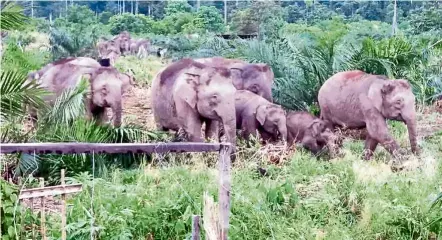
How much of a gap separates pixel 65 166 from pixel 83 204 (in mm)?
1545

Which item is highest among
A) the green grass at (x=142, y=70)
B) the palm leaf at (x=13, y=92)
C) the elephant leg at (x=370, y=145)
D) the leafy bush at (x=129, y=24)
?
the palm leaf at (x=13, y=92)

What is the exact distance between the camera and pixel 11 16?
6184 millimetres

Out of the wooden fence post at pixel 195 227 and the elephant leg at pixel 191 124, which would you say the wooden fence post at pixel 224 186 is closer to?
the wooden fence post at pixel 195 227

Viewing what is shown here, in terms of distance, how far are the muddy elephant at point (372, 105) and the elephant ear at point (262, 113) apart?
1.19 meters

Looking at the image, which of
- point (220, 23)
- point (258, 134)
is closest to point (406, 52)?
point (258, 134)

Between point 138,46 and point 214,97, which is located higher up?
point 214,97

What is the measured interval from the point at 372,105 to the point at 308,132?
87cm

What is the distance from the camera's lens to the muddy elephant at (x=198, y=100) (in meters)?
10.0

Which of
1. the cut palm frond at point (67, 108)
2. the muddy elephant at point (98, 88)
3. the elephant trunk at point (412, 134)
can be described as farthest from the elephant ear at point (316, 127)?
the cut palm frond at point (67, 108)

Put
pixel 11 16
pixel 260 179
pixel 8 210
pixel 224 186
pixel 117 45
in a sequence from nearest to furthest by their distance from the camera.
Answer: pixel 224 186 < pixel 8 210 < pixel 11 16 < pixel 260 179 < pixel 117 45

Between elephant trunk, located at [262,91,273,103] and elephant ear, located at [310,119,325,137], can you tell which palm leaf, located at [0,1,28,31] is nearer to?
elephant ear, located at [310,119,325,137]

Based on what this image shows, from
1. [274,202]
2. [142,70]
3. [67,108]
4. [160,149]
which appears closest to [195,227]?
[160,149]

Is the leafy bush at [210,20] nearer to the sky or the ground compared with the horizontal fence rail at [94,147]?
nearer to the ground

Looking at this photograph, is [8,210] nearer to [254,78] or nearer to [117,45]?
[254,78]
